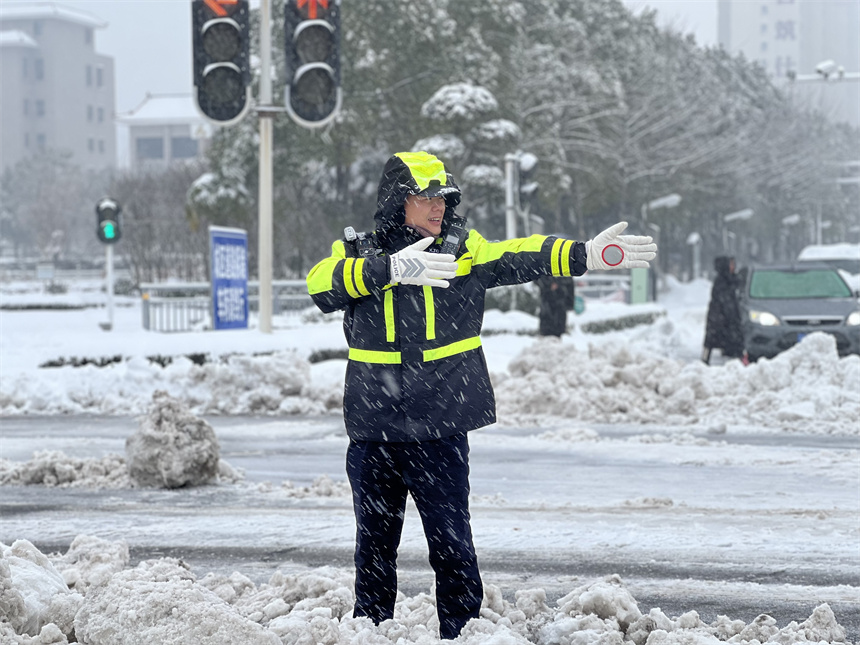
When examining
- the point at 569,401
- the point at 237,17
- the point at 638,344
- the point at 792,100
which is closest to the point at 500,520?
the point at 569,401

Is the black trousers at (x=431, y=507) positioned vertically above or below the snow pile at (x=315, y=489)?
above

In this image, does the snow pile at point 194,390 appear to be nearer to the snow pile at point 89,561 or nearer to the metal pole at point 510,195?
the snow pile at point 89,561

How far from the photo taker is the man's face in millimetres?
3855

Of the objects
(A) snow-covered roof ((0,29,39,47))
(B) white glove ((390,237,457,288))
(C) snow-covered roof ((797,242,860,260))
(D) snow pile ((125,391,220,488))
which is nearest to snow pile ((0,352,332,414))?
(D) snow pile ((125,391,220,488))

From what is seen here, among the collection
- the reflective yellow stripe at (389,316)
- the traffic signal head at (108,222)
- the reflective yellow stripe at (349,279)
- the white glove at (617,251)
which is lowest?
the reflective yellow stripe at (389,316)

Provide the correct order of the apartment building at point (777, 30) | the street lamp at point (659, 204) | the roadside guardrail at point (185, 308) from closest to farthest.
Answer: the roadside guardrail at point (185, 308) < the street lamp at point (659, 204) < the apartment building at point (777, 30)

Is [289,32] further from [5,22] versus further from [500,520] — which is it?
[5,22]

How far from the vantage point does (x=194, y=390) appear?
39.5 ft

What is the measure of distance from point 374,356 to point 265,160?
1136 cm

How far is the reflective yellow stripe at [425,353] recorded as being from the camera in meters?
3.79

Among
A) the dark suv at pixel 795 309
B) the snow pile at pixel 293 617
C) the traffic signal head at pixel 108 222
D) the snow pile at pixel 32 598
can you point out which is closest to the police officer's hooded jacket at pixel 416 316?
the snow pile at pixel 293 617

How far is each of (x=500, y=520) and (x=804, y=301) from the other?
34.2ft

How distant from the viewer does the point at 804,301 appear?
1556 centimetres

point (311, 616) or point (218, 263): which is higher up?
point (218, 263)
